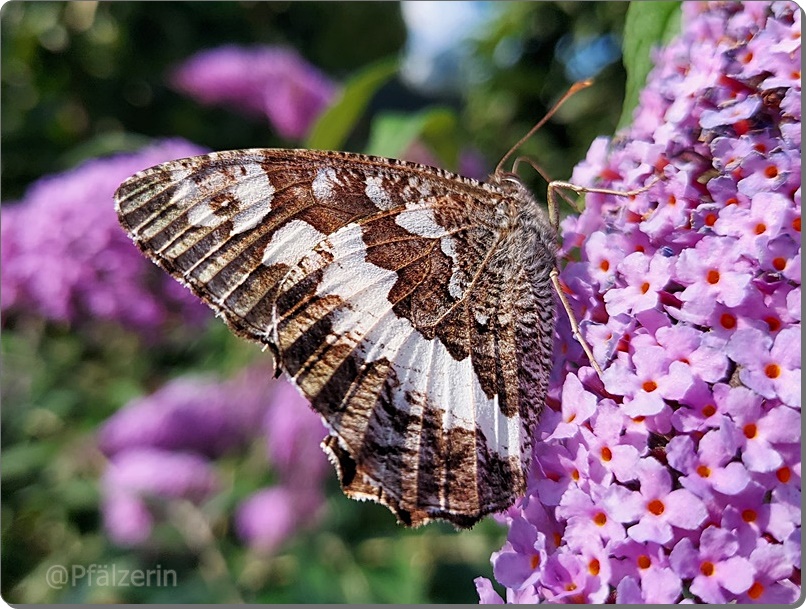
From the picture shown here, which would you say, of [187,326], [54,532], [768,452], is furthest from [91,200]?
[768,452]

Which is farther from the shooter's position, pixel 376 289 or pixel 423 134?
pixel 423 134

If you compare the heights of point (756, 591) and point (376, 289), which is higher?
point (376, 289)

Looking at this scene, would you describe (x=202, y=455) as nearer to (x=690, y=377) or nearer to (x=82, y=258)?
(x=82, y=258)

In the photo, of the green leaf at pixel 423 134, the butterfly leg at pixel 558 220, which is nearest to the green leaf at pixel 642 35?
the butterfly leg at pixel 558 220

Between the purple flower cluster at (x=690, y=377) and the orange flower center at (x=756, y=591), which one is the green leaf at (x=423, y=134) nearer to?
the purple flower cluster at (x=690, y=377)

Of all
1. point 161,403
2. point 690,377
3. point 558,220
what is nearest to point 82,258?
point 161,403

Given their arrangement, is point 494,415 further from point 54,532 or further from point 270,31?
point 270,31
